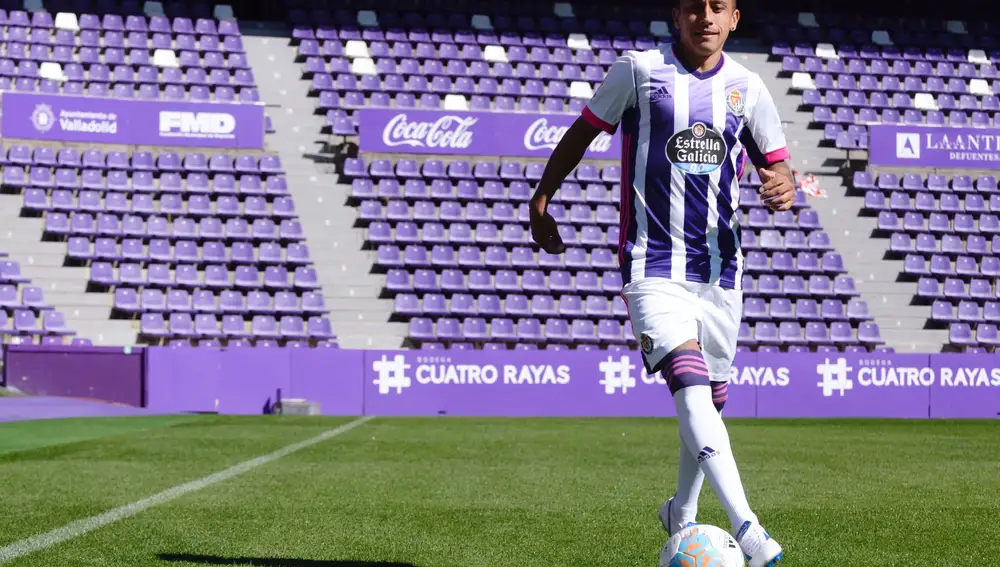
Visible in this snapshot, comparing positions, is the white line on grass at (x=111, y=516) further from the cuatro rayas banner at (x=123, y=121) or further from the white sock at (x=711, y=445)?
the cuatro rayas banner at (x=123, y=121)

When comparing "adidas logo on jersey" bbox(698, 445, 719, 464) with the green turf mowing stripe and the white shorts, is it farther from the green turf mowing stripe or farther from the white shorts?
the green turf mowing stripe

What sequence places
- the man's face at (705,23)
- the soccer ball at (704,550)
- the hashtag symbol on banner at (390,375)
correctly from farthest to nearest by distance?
the hashtag symbol on banner at (390,375) → the man's face at (705,23) → the soccer ball at (704,550)

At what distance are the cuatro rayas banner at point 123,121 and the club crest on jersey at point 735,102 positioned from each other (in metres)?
23.7

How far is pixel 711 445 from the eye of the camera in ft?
13.4

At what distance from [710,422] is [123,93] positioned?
25.9 meters

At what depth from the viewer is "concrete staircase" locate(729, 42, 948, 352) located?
26.4 m

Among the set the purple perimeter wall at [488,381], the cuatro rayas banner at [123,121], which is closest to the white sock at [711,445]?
the purple perimeter wall at [488,381]

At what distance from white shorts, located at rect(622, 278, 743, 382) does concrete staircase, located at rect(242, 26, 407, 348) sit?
2024cm

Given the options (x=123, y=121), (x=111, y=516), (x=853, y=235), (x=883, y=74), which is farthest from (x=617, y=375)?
(x=111, y=516)

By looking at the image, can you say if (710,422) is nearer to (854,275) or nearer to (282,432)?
(282,432)

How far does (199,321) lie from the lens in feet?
77.5

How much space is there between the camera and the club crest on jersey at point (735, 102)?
14.8ft

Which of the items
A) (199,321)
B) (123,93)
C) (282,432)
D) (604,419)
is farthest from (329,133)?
(282,432)

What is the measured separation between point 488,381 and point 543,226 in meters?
17.8
